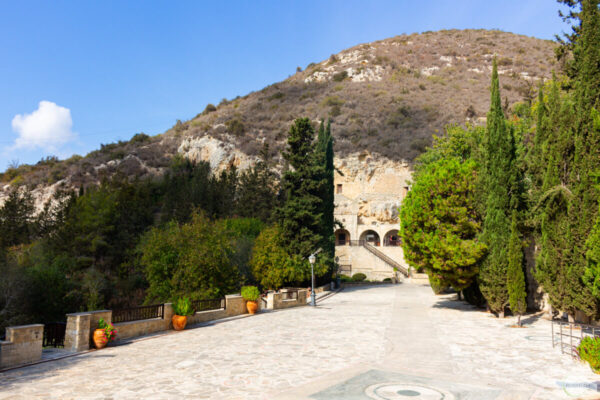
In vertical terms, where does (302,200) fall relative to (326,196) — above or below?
below

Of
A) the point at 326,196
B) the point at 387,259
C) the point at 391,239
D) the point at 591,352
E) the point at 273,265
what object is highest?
the point at 326,196

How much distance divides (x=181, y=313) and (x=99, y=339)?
3.73m

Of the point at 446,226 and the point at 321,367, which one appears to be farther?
the point at 446,226

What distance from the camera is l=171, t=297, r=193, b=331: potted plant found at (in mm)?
14852

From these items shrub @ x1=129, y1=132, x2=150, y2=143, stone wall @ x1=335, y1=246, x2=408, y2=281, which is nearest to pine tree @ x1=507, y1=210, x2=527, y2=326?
stone wall @ x1=335, y1=246, x2=408, y2=281

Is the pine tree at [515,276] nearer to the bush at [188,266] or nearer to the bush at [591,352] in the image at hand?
the bush at [591,352]

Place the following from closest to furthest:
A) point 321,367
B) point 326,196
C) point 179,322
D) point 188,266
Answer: point 321,367
point 179,322
point 188,266
point 326,196

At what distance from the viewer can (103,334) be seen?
11750 millimetres

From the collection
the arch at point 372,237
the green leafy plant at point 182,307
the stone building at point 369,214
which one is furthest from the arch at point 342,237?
the green leafy plant at point 182,307

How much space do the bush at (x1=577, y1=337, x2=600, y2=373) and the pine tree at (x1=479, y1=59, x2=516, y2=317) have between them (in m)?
8.10

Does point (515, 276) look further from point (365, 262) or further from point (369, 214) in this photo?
point (369, 214)

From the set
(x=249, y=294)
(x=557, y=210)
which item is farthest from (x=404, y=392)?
(x=249, y=294)

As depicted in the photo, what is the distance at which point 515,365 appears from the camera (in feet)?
32.5

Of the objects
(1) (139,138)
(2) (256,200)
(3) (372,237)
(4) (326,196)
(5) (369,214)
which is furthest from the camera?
(1) (139,138)
